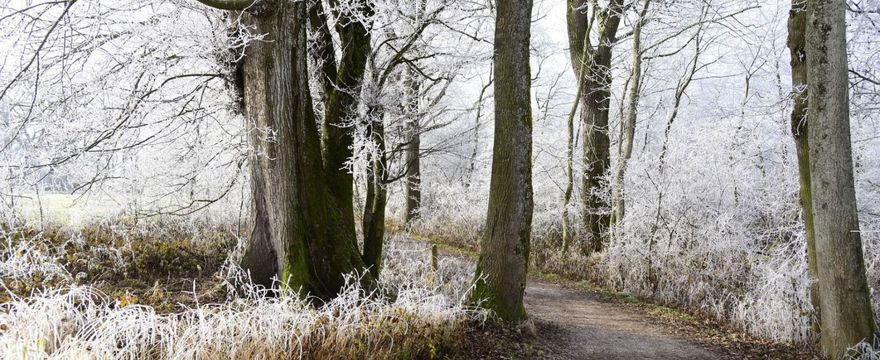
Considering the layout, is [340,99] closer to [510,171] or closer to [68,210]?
[510,171]

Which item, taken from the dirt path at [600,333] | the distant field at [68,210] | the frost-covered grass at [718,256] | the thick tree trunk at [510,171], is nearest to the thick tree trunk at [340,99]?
the thick tree trunk at [510,171]

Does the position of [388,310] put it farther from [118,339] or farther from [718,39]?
[718,39]

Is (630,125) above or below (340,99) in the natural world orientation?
above

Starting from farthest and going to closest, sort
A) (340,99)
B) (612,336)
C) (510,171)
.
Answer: (340,99) → (612,336) → (510,171)

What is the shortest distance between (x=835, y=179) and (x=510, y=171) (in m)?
3.12

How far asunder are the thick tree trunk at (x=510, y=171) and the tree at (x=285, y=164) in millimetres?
1706

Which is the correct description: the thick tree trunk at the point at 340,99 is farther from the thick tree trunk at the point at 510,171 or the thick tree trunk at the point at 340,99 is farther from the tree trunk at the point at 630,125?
the tree trunk at the point at 630,125

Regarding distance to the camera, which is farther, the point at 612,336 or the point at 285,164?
the point at 612,336

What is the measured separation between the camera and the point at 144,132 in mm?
7023

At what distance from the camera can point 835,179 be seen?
5090 mm

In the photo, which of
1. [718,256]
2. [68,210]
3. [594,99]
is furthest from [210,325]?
[594,99]

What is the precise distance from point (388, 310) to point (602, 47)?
8332mm

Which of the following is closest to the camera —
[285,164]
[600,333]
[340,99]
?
[285,164]

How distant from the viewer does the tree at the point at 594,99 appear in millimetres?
10797
